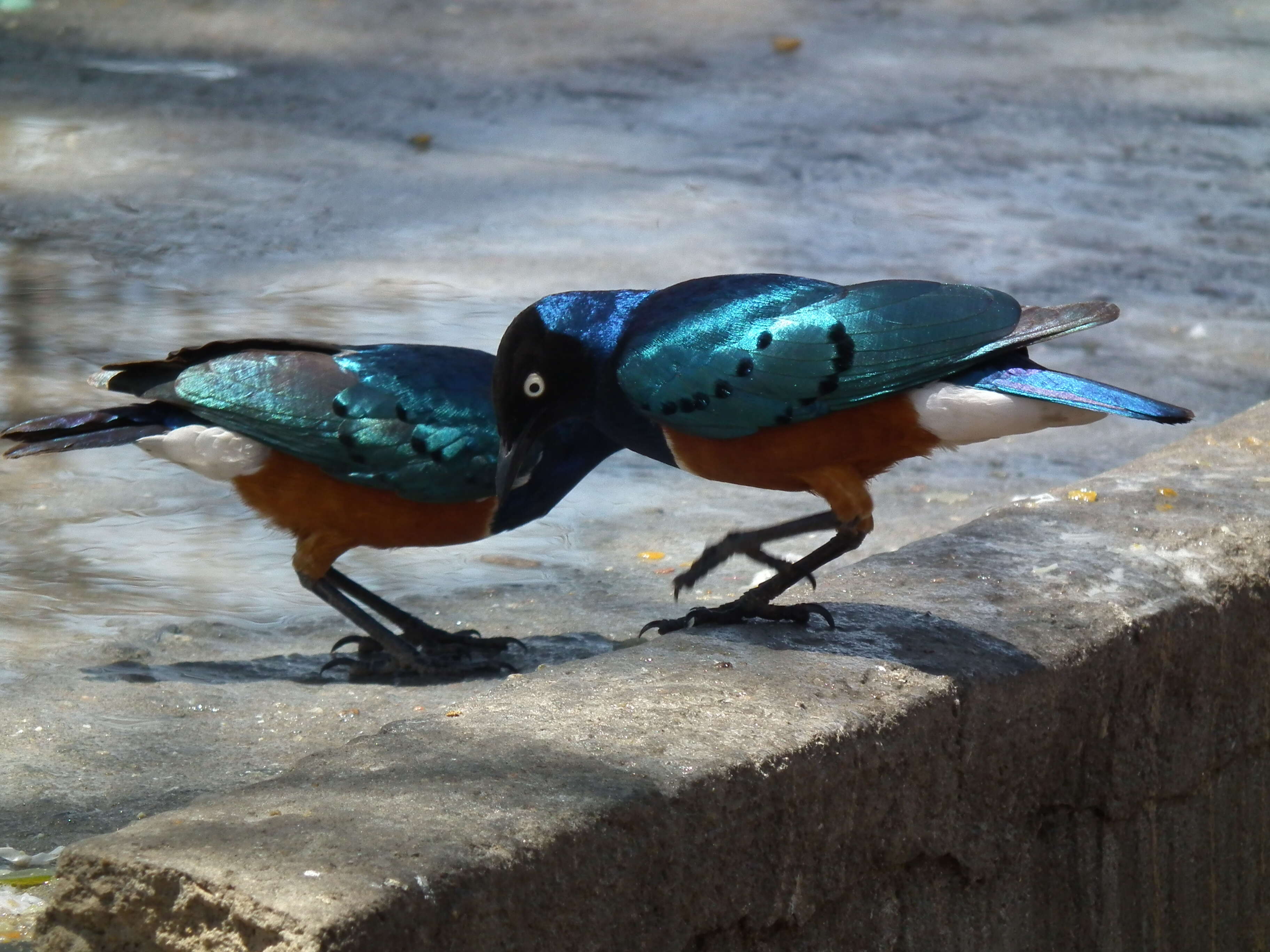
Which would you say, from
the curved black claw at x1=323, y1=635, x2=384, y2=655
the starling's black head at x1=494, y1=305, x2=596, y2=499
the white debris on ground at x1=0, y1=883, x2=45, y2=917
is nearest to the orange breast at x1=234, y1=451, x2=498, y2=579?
the curved black claw at x1=323, y1=635, x2=384, y2=655

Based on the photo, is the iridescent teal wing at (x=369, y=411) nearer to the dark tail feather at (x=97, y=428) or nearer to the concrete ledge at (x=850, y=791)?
the dark tail feather at (x=97, y=428)

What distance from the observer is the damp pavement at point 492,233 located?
4.52m

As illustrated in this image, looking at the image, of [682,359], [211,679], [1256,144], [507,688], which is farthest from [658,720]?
[1256,144]

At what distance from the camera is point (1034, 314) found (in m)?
3.54

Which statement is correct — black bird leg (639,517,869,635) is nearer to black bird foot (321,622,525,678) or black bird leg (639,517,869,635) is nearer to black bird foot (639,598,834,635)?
black bird foot (639,598,834,635)

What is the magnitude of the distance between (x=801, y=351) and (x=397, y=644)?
60.9 inches

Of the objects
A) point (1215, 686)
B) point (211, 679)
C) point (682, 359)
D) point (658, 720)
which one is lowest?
point (211, 679)

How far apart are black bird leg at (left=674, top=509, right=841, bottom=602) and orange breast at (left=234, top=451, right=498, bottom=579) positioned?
0.71m

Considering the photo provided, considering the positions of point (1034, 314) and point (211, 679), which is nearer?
point (1034, 314)

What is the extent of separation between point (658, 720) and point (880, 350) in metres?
1.15

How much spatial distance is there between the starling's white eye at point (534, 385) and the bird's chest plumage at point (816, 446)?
31 cm

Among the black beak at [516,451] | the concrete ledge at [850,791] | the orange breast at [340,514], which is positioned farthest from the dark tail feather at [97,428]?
the concrete ledge at [850,791]

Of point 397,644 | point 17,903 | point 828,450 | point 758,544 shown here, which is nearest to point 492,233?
point 397,644

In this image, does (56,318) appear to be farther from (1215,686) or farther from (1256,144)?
(1256,144)
